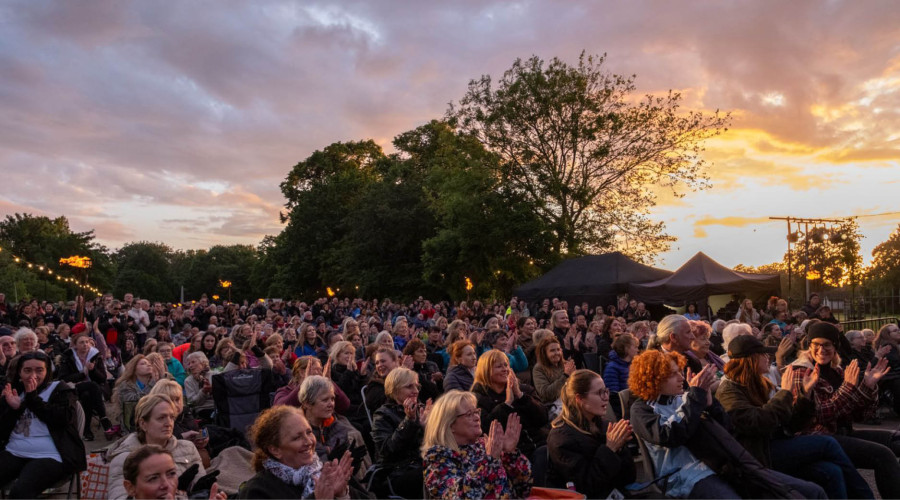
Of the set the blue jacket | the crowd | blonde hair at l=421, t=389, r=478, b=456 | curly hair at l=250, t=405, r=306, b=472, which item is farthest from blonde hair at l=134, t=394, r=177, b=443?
the blue jacket

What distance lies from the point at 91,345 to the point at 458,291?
25.3 meters

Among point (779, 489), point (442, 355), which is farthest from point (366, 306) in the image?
point (779, 489)

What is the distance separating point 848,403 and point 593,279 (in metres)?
17.0

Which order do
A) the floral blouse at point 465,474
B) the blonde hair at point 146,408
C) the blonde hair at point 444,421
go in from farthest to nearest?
the blonde hair at point 146,408
the blonde hair at point 444,421
the floral blouse at point 465,474

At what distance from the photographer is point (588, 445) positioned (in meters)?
3.99

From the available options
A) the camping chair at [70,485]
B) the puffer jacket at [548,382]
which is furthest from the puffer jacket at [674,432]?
the camping chair at [70,485]

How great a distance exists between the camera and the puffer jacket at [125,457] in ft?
12.7

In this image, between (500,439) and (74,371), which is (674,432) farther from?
(74,371)

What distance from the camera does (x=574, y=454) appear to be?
156 inches

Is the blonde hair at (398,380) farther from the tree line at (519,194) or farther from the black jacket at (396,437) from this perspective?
the tree line at (519,194)

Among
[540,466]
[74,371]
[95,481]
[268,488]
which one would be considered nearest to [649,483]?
[540,466]

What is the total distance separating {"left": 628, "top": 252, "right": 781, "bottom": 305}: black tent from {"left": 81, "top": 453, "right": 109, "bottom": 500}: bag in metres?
16.3

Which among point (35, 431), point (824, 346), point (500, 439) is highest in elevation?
point (824, 346)

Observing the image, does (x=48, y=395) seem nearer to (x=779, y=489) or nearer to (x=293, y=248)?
(x=779, y=489)
